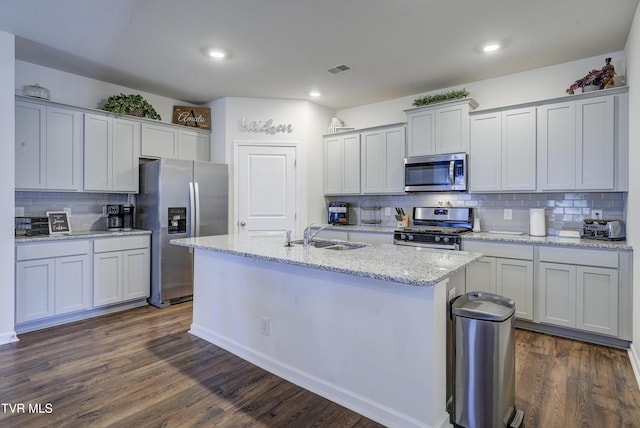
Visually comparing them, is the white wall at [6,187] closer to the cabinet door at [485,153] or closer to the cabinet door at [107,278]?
the cabinet door at [107,278]

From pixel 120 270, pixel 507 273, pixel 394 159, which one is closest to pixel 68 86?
pixel 120 270

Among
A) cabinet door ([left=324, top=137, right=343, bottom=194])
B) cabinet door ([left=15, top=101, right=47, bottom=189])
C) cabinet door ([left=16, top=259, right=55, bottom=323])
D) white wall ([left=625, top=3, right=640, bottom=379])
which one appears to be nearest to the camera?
white wall ([left=625, top=3, right=640, bottom=379])

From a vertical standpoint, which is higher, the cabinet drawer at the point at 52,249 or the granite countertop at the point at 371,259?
the granite countertop at the point at 371,259

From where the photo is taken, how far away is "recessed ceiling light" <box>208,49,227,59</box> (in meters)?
3.34

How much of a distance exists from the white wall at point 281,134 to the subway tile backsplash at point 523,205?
3.83ft

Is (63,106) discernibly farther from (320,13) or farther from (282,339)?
(282,339)

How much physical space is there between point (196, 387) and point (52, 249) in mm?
2175

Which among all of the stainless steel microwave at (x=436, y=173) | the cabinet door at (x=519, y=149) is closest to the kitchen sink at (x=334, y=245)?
the stainless steel microwave at (x=436, y=173)

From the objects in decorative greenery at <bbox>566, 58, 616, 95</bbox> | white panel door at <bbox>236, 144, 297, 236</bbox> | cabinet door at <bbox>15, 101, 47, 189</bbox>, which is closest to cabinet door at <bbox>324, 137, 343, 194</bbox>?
white panel door at <bbox>236, 144, 297, 236</bbox>

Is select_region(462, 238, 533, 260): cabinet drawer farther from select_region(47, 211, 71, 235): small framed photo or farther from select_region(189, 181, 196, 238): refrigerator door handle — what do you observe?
select_region(47, 211, 71, 235): small framed photo

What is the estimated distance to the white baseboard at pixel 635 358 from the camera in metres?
2.43

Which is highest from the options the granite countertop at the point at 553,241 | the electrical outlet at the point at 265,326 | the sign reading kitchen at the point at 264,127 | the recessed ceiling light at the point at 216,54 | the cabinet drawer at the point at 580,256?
the recessed ceiling light at the point at 216,54

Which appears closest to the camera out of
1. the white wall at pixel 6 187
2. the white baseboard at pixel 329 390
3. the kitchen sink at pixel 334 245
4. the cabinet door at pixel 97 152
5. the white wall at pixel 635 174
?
the white baseboard at pixel 329 390

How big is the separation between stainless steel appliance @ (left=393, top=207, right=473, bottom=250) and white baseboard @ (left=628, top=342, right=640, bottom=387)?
1496 millimetres
